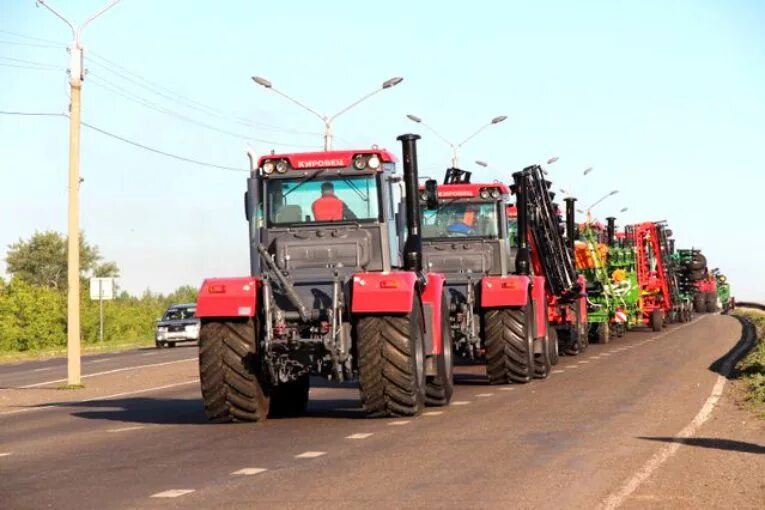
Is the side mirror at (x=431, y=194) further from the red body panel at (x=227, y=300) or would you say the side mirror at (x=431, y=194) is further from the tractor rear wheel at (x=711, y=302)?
the tractor rear wheel at (x=711, y=302)

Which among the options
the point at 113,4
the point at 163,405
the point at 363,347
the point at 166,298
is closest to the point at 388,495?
the point at 363,347

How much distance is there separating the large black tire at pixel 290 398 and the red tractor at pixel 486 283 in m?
3.75

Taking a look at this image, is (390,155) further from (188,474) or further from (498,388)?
(188,474)

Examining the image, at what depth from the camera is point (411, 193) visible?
64.5 feet

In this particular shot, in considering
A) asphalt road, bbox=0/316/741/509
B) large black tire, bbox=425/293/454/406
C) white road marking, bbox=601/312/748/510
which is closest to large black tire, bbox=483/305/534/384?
asphalt road, bbox=0/316/741/509

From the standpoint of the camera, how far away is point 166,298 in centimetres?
12069

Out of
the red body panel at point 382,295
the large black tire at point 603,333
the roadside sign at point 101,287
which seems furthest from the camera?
the roadside sign at point 101,287

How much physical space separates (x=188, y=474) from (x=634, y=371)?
15.9m

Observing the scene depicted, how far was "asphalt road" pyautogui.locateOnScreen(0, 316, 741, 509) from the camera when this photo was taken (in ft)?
37.0

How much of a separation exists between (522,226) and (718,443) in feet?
48.6

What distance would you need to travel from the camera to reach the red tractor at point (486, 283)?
24328 millimetres

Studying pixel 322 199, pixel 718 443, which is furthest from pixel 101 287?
pixel 718 443

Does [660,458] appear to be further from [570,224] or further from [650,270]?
[650,270]

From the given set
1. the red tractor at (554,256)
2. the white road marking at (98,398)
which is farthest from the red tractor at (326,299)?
the red tractor at (554,256)
